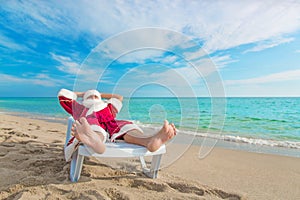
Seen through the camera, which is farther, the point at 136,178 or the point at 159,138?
the point at 136,178

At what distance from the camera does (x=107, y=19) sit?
403cm

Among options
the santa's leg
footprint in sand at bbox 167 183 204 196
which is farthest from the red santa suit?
footprint in sand at bbox 167 183 204 196

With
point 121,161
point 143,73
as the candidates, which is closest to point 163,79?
point 143,73

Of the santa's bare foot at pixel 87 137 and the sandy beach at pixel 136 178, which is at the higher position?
the santa's bare foot at pixel 87 137

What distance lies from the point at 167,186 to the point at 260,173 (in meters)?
1.22

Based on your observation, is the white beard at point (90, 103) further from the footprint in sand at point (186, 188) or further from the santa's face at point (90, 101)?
the footprint in sand at point (186, 188)

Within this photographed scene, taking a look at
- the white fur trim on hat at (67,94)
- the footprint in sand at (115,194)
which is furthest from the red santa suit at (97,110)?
the footprint in sand at (115,194)

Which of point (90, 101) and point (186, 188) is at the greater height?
point (90, 101)

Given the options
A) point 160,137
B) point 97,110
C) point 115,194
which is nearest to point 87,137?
point 115,194

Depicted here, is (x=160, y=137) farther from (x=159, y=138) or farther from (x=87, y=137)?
(x=87, y=137)

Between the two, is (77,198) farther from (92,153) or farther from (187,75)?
(187,75)

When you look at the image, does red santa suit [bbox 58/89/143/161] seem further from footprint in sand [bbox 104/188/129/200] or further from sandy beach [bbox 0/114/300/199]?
footprint in sand [bbox 104/188/129/200]

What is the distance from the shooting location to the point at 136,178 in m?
1.93

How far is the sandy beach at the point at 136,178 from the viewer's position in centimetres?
158
